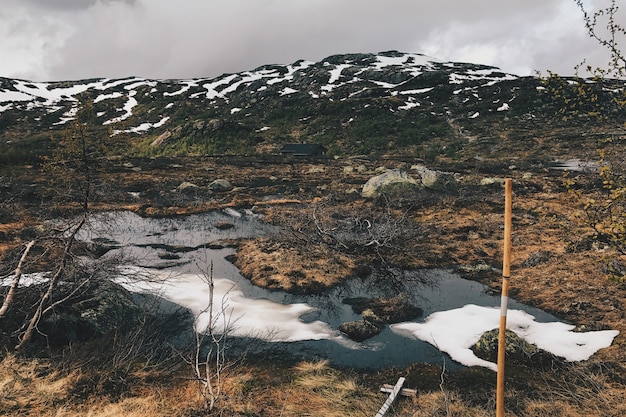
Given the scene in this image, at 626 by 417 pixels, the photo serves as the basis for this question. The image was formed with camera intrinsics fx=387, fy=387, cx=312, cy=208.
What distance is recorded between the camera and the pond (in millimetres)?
10258

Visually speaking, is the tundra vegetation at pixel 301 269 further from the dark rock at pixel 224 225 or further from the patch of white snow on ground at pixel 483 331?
the dark rock at pixel 224 225

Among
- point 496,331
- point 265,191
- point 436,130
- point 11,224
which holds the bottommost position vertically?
point 496,331

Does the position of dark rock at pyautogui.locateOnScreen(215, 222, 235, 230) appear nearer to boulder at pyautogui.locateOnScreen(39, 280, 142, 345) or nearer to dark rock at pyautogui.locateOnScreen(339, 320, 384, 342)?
boulder at pyautogui.locateOnScreen(39, 280, 142, 345)

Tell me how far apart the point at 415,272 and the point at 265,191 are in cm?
1720

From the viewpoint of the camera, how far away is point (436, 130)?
2379 inches

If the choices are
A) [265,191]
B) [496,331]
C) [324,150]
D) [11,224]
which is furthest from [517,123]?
[11,224]

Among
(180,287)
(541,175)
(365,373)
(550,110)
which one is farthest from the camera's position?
(550,110)

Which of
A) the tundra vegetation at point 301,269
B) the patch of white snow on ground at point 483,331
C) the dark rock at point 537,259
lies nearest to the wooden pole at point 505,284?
the tundra vegetation at point 301,269

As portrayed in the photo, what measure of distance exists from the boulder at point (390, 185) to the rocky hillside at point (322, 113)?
81.9 ft

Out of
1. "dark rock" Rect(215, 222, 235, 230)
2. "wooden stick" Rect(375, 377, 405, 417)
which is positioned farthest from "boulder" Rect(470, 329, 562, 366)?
"dark rock" Rect(215, 222, 235, 230)

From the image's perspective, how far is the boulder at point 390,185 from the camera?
1057 inches

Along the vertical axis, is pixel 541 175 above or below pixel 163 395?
above

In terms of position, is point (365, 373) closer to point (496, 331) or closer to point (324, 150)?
point (496, 331)

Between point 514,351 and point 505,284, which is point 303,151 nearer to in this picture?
point 514,351
